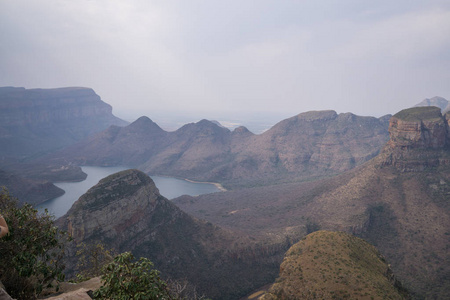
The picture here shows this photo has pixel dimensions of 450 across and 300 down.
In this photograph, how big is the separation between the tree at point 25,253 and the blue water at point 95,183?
272 feet

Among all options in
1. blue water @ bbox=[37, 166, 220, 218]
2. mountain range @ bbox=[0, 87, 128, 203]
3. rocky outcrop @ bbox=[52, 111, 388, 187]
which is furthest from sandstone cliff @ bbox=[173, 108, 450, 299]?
mountain range @ bbox=[0, 87, 128, 203]

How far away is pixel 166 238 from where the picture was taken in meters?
43.3

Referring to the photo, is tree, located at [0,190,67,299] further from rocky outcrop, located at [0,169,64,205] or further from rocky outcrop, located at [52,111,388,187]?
rocky outcrop, located at [52,111,388,187]

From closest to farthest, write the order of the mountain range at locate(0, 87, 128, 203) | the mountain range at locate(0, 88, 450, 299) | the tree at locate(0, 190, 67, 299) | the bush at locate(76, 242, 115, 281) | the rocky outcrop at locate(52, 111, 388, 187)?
the tree at locate(0, 190, 67, 299) → the bush at locate(76, 242, 115, 281) → the mountain range at locate(0, 88, 450, 299) → the mountain range at locate(0, 87, 128, 203) → the rocky outcrop at locate(52, 111, 388, 187)

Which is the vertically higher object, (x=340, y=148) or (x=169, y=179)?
(x=340, y=148)

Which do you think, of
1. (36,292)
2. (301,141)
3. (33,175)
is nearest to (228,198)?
(301,141)

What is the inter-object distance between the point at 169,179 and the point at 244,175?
126 ft

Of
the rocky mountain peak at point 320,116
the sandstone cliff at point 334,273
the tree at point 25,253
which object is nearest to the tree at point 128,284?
the tree at point 25,253

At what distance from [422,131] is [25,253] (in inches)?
2828

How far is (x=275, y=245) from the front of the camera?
4631cm

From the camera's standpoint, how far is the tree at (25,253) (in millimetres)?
9578

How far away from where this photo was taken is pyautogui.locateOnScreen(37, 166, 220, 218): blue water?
86812 mm

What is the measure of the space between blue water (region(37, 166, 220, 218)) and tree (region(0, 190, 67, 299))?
8280cm

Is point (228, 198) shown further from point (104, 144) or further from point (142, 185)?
point (104, 144)
